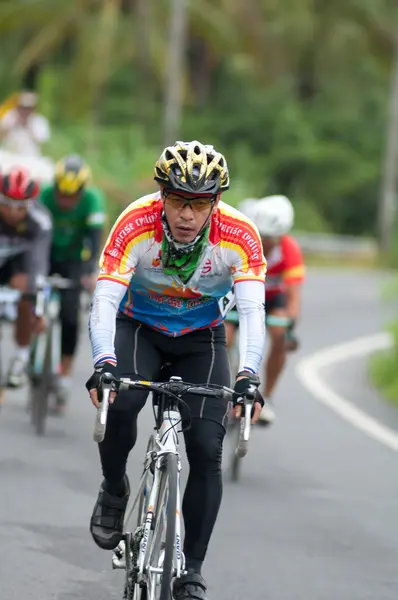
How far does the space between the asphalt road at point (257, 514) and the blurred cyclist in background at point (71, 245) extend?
589 millimetres

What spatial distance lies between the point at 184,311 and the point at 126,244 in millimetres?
440

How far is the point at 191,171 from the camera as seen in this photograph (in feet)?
21.8

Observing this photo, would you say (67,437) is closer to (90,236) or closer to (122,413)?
(90,236)

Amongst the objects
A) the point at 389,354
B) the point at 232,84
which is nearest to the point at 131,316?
the point at 389,354

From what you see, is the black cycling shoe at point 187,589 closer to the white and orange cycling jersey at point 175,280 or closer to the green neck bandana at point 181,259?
the white and orange cycling jersey at point 175,280

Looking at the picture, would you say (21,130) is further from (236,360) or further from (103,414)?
(103,414)

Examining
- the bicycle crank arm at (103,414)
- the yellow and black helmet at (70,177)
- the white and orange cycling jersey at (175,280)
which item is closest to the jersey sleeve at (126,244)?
the white and orange cycling jersey at (175,280)

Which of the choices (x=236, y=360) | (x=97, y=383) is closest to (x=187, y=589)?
(x=97, y=383)

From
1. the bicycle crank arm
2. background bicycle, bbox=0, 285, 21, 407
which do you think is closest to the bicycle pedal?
the bicycle crank arm

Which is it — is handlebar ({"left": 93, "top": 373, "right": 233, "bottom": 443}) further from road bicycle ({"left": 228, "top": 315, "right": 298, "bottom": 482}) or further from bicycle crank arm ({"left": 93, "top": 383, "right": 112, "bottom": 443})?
road bicycle ({"left": 228, "top": 315, "right": 298, "bottom": 482})

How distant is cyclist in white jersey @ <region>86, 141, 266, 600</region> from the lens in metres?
6.68

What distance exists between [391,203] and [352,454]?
97.6 ft

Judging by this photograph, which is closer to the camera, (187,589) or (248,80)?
(187,589)

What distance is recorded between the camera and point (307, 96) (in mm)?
52250
